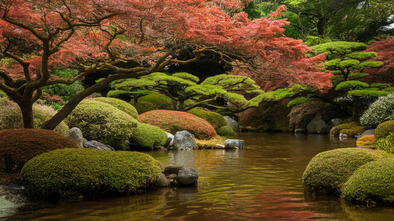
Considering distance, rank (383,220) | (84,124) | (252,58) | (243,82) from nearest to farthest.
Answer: (383,220)
(252,58)
(84,124)
(243,82)

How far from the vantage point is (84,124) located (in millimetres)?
11711

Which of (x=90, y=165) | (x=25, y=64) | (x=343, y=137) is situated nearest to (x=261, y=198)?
Result: (x=90, y=165)

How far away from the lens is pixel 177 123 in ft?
51.9

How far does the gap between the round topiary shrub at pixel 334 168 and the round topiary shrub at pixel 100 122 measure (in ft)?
23.5

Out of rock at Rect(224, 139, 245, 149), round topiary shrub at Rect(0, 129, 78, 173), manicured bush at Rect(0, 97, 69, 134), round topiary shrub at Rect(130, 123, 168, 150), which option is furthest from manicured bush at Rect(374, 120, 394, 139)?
manicured bush at Rect(0, 97, 69, 134)

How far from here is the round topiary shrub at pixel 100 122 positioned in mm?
11609

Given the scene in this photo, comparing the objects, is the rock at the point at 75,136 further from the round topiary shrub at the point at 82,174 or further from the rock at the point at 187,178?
the rock at the point at 187,178

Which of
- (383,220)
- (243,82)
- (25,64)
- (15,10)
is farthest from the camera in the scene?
(243,82)

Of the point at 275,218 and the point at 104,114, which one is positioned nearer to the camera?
the point at 275,218

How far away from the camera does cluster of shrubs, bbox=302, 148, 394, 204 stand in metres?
5.14

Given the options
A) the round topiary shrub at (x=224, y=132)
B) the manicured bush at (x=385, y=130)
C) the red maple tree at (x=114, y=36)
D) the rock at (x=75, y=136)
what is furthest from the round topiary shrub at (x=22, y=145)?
the round topiary shrub at (x=224, y=132)

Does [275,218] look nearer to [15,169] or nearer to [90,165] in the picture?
[90,165]

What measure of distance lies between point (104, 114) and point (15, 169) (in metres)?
Answer: 5.63

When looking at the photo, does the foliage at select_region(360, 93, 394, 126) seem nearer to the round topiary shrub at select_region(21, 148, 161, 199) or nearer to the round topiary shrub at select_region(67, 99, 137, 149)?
the round topiary shrub at select_region(67, 99, 137, 149)
